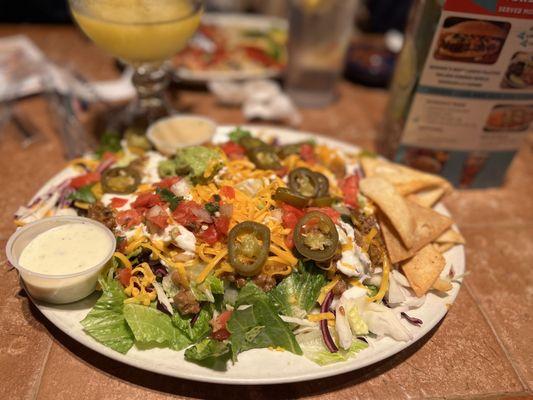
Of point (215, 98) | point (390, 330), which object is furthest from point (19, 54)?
point (390, 330)

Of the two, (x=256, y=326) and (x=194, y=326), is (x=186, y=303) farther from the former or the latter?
(x=256, y=326)

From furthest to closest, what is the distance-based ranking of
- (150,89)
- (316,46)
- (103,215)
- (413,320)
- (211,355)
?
1. (316,46)
2. (150,89)
3. (103,215)
4. (413,320)
5. (211,355)

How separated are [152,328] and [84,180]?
828 mm

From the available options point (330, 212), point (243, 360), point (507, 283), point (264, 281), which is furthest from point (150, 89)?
point (507, 283)

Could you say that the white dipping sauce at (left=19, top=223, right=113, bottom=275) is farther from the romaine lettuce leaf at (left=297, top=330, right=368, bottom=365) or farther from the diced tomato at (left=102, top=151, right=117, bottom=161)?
the romaine lettuce leaf at (left=297, top=330, right=368, bottom=365)

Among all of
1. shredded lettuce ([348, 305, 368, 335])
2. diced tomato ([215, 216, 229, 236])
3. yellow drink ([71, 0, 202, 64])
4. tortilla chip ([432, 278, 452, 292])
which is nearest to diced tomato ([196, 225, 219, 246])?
diced tomato ([215, 216, 229, 236])

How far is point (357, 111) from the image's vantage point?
3311 mm

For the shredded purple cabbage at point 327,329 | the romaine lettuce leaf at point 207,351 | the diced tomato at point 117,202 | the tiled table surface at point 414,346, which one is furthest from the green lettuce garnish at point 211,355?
the diced tomato at point 117,202

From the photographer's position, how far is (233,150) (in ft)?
6.97

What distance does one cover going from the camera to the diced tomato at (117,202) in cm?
176

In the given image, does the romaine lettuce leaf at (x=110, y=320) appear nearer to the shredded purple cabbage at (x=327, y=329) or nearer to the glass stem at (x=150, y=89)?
the shredded purple cabbage at (x=327, y=329)

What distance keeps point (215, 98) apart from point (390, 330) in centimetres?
231

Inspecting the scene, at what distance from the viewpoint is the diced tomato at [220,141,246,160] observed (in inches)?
81.5

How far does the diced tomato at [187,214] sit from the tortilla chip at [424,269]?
2.89 ft
